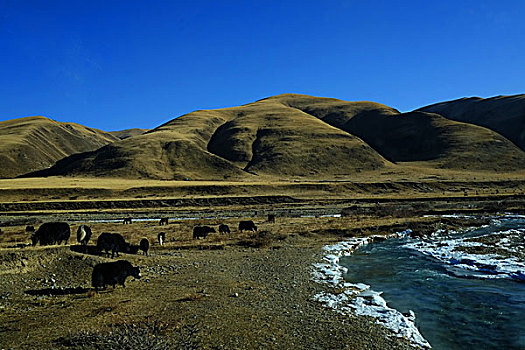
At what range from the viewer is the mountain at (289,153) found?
142000 mm

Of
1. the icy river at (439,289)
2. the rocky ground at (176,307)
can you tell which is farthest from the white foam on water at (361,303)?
the rocky ground at (176,307)

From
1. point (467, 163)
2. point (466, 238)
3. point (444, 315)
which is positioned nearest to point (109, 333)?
point (444, 315)

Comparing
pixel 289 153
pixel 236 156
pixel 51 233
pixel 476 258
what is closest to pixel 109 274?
pixel 51 233

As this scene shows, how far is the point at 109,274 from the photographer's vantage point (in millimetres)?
14430

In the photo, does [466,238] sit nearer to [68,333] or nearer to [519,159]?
[68,333]

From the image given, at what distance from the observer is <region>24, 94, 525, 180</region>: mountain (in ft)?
466

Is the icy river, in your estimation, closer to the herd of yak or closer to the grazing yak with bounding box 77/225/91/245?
the herd of yak

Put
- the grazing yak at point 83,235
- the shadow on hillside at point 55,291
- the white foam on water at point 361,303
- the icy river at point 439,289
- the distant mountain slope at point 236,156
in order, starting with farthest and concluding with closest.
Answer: the distant mountain slope at point 236,156, the grazing yak at point 83,235, the shadow on hillside at point 55,291, the icy river at point 439,289, the white foam on water at point 361,303

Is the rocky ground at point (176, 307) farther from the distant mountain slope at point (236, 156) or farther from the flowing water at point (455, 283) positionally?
the distant mountain slope at point (236, 156)

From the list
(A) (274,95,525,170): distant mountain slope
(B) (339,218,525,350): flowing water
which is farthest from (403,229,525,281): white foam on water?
(A) (274,95,525,170): distant mountain slope

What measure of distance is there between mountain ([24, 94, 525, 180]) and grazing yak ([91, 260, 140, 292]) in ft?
398

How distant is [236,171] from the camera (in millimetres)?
144250

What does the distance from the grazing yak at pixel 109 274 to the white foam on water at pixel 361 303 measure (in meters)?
7.49

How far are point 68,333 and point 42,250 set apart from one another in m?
8.11
